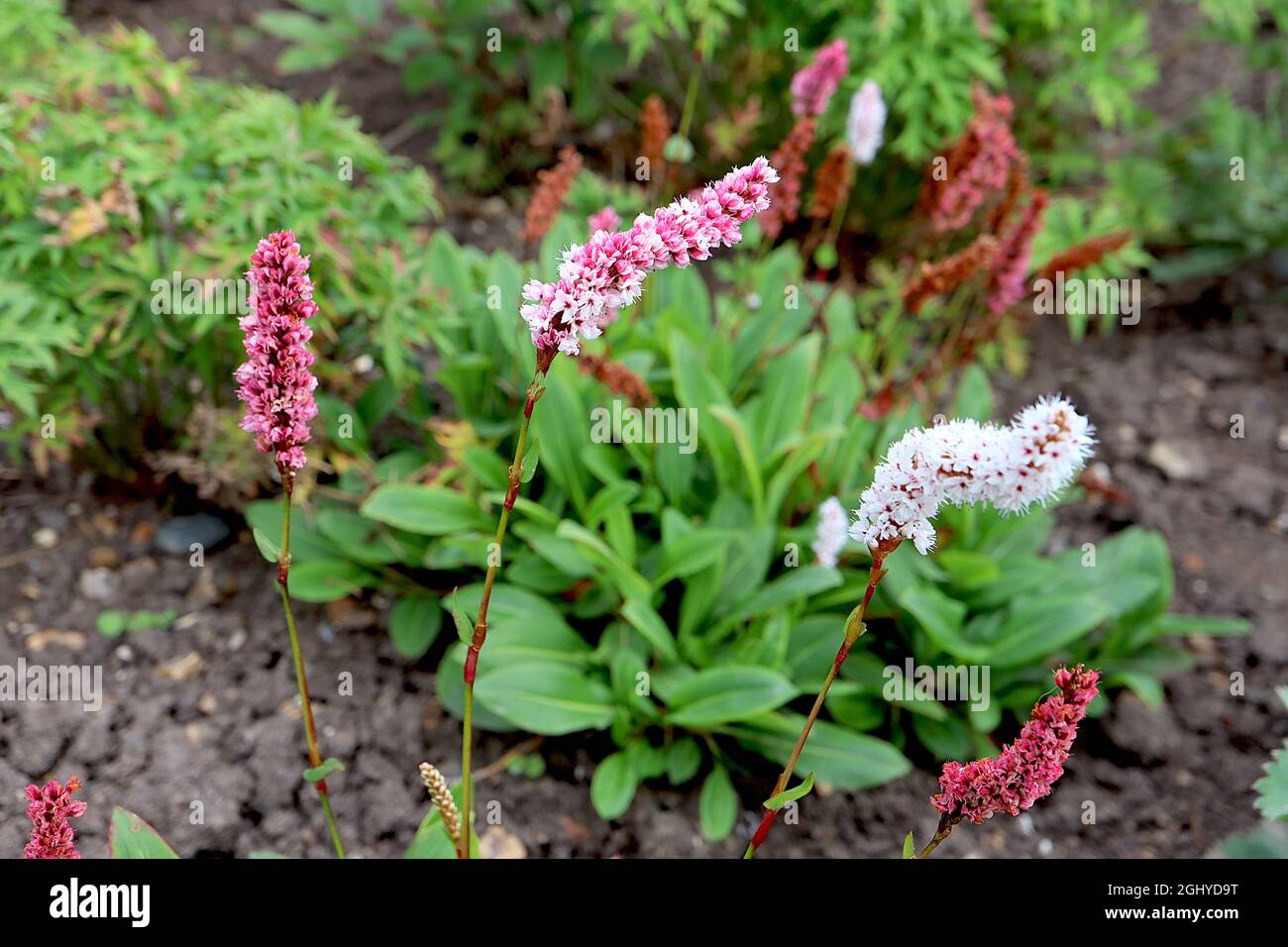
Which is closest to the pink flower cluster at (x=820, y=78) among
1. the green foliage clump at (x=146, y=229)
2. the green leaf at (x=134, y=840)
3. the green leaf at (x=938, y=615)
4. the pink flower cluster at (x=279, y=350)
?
the green foliage clump at (x=146, y=229)

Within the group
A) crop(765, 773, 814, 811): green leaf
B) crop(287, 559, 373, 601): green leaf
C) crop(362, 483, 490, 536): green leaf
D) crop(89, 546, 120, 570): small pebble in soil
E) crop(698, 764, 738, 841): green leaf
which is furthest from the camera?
crop(89, 546, 120, 570): small pebble in soil

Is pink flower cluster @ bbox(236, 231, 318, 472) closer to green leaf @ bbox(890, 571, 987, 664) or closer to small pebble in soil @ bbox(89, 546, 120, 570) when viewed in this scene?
green leaf @ bbox(890, 571, 987, 664)

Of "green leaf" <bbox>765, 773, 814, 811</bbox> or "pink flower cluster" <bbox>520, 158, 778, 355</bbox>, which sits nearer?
"pink flower cluster" <bbox>520, 158, 778, 355</bbox>

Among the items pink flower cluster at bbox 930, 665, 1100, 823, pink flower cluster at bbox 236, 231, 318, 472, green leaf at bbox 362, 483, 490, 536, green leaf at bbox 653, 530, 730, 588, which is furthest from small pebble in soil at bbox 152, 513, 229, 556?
pink flower cluster at bbox 930, 665, 1100, 823

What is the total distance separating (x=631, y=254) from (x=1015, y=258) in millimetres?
1860

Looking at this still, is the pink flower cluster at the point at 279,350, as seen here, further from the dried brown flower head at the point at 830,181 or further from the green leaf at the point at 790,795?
the dried brown flower head at the point at 830,181

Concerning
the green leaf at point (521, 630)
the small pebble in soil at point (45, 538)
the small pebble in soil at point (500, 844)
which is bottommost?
the small pebble in soil at point (500, 844)

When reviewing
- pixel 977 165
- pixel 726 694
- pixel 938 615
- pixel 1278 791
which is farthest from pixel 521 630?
pixel 1278 791

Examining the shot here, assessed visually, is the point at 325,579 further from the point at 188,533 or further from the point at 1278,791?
the point at 1278,791

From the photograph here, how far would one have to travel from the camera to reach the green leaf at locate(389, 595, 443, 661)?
3.37 meters

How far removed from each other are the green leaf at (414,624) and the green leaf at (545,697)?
43 cm

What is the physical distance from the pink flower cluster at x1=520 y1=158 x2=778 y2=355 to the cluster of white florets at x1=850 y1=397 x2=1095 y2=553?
1.28ft

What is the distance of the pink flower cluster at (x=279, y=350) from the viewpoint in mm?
1560

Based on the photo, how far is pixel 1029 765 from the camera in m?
1.62
